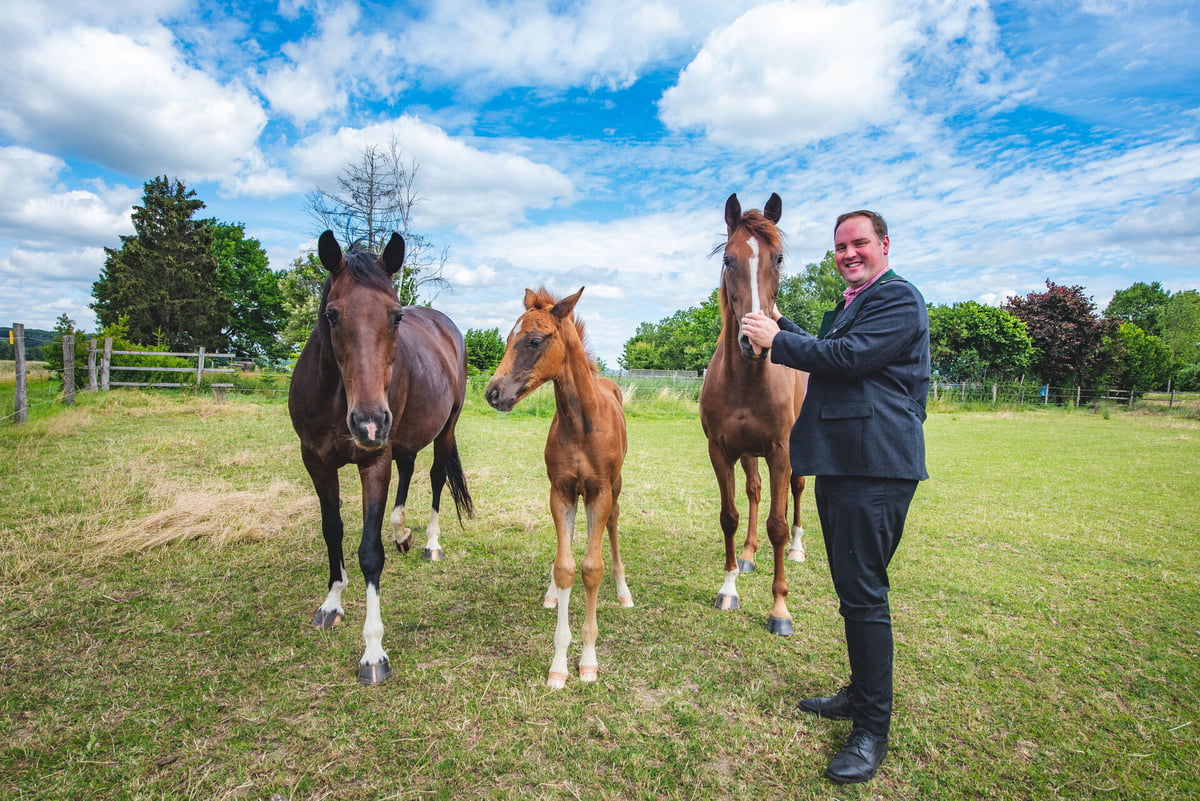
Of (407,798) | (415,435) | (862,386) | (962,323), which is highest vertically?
(962,323)

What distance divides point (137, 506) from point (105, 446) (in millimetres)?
3981

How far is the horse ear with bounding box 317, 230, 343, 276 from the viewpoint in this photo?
10.2 feet

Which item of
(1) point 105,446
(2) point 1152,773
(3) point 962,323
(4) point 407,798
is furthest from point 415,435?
(3) point 962,323

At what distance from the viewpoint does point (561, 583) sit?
316 centimetres

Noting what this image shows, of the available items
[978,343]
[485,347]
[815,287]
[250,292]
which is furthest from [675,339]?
[250,292]

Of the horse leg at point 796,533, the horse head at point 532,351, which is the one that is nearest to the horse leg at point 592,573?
the horse head at point 532,351

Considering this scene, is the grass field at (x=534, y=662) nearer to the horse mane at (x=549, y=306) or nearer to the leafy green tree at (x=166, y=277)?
the horse mane at (x=549, y=306)

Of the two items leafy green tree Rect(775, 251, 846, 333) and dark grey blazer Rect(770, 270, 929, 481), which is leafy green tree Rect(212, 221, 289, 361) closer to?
leafy green tree Rect(775, 251, 846, 333)

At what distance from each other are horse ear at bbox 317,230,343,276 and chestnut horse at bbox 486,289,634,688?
1127 mm

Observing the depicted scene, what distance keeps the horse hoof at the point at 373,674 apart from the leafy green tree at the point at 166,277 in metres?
32.5

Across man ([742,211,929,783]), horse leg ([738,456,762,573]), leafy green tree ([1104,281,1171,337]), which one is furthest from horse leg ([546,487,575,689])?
leafy green tree ([1104,281,1171,337])

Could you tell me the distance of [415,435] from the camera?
459 cm

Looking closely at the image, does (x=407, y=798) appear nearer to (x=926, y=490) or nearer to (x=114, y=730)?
(x=114, y=730)

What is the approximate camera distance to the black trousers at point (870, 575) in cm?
242
